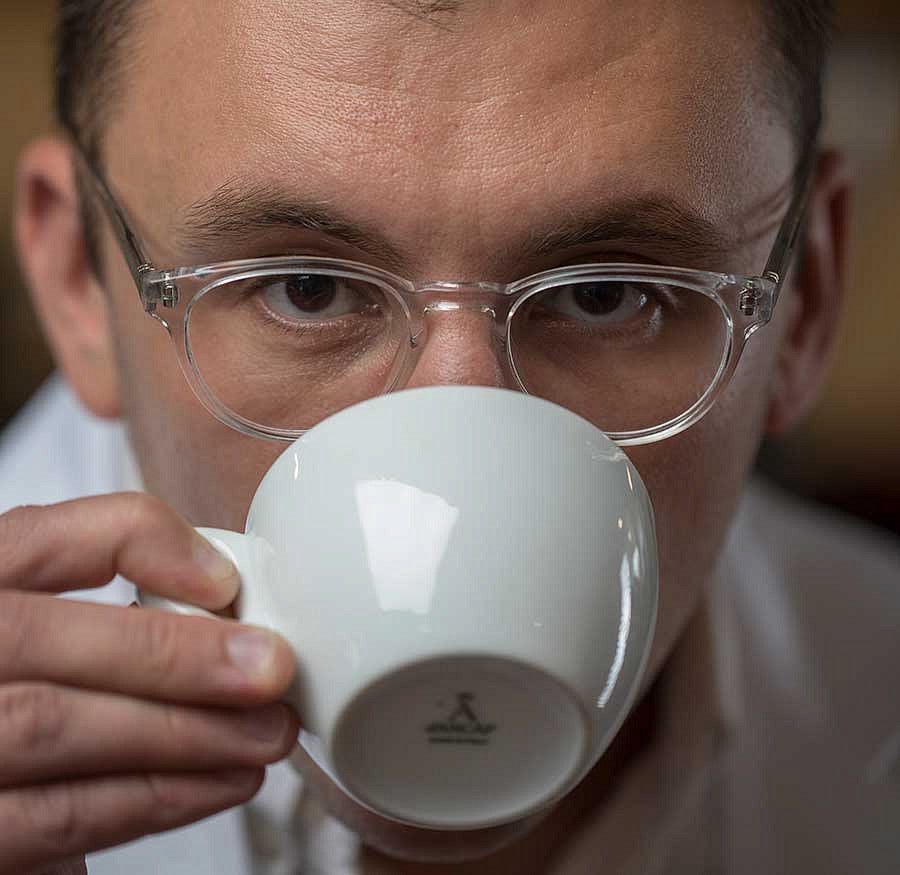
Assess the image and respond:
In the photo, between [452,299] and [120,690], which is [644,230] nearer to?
[452,299]

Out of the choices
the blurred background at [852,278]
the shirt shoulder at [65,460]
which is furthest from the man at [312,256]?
the blurred background at [852,278]

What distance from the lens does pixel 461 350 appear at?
93cm

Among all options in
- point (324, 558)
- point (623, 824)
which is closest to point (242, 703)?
point (324, 558)

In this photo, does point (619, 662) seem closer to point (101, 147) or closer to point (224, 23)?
point (224, 23)

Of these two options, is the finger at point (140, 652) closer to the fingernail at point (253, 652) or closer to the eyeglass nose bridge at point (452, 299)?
the fingernail at point (253, 652)

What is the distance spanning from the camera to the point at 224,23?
1006 mm

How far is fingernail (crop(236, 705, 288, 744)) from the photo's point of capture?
2.46ft

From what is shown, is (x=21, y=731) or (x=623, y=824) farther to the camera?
(x=623, y=824)

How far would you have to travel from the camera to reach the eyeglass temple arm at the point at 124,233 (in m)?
A: 1.07

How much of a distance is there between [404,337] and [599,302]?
0.62 ft

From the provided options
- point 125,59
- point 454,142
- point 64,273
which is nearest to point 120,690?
point 454,142

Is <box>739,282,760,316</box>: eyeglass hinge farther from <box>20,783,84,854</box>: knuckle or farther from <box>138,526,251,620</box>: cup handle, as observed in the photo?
<box>20,783,84,854</box>: knuckle

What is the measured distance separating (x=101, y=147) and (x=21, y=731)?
2.15 feet

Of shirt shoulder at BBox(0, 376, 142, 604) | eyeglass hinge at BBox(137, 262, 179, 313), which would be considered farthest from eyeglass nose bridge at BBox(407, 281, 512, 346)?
shirt shoulder at BBox(0, 376, 142, 604)
